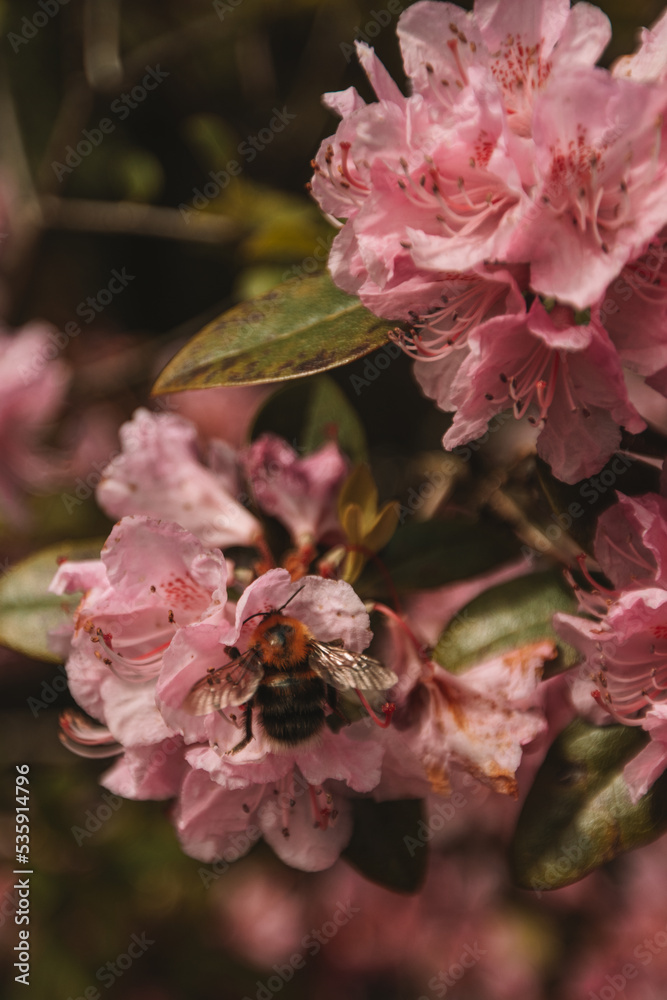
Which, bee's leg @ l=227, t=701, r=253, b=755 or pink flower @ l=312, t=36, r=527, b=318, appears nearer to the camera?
pink flower @ l=312, t=36, r=527, b=318

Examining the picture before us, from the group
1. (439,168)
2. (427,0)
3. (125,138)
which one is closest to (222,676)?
(439,168)

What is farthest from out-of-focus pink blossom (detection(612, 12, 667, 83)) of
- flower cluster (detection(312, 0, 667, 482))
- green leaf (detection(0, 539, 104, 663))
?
green leaf (detection(0, 539, 104, 663))

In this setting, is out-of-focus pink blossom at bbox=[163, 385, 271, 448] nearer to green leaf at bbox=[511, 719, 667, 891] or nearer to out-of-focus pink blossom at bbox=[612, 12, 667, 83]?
green leaf at bbox=[511, 719, 667, 891]

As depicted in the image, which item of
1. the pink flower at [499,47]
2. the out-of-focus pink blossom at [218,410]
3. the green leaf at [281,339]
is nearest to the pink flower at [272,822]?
the green leaf at [281,339]

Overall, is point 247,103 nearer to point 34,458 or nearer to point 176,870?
point 34,458

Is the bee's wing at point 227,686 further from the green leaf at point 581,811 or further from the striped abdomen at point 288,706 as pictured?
the green leaf at point 581,811

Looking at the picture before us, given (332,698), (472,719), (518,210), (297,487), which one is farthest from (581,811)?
(518,210)

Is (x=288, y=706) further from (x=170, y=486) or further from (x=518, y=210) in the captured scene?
(x=518, y=210)
